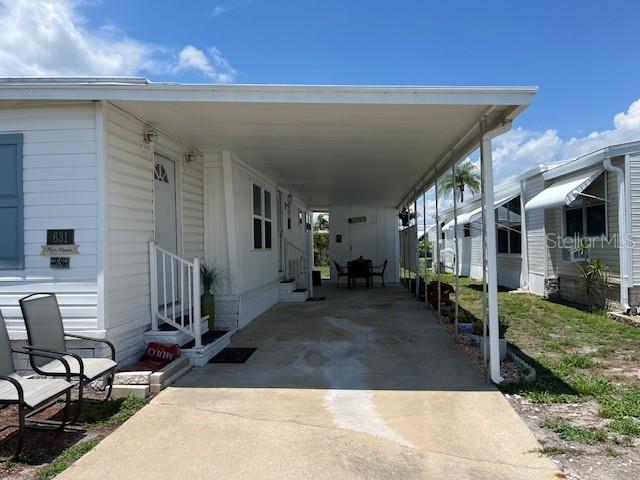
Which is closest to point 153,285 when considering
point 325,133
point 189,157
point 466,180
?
point 189,157

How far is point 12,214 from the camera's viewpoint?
4473mm

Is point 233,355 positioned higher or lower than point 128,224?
lower

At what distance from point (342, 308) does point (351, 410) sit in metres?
5.78

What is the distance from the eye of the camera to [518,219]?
1376cm

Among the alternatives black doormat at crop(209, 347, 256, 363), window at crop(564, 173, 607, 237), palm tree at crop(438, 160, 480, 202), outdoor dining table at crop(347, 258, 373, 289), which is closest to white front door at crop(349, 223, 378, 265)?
outdoor dining table at crop(347, 258, 373, 289)

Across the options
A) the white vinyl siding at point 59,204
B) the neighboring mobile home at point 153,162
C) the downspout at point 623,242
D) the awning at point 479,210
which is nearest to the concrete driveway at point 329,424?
the neighboring mobile home at point 153,162

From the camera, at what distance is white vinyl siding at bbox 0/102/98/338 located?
4.44 metres

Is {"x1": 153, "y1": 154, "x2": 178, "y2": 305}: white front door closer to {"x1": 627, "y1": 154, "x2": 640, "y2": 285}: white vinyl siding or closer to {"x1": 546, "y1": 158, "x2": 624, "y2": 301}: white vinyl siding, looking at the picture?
{"x1": 627, "y1": 154, "x2": 640, "y2": 285}: white vinyl siding

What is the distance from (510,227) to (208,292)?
10.7 metres

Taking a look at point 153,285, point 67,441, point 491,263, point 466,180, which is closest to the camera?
point 67,441

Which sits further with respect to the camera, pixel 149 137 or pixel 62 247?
pixel 149 137

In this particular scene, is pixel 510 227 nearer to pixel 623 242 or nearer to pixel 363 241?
pixel 363 241

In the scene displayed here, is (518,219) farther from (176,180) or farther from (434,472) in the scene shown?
(434,472)

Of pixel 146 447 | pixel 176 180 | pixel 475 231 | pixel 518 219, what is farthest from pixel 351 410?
pixel 475 231
